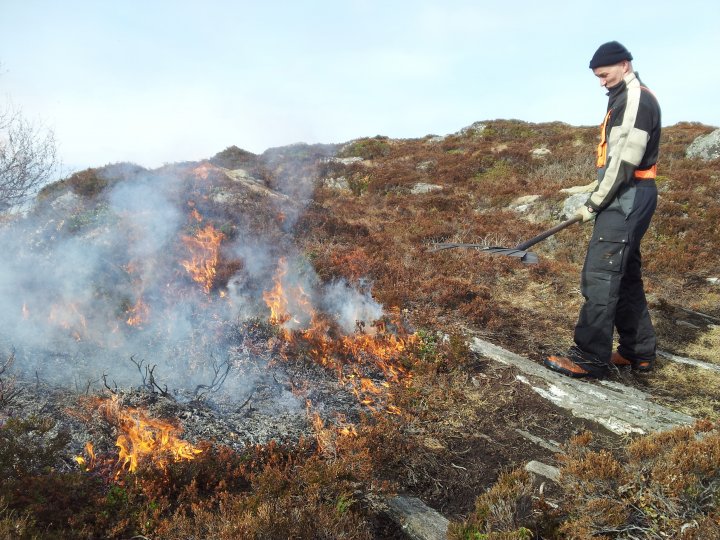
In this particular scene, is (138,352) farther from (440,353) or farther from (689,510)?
(689,510)

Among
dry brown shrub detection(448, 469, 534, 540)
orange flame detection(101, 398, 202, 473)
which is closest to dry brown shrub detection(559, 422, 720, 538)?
dry brown shrub detection(448, 469, 534, 540)

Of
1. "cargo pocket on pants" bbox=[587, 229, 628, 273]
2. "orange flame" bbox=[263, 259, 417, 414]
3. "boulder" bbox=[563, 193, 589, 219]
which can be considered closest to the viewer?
"cargo pocket on pants" bbox=[587, 229, 628, 273]

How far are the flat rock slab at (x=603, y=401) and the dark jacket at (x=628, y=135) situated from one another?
2.04 meters

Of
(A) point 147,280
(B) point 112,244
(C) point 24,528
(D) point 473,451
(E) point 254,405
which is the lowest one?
(D) point 473,451

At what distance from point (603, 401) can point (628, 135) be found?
2.78 metres

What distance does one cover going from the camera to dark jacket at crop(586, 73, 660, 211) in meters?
4.48

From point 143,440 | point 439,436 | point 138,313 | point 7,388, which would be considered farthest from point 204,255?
point 439,436

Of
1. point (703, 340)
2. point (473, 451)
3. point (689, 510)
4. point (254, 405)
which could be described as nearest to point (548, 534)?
point (689, 510)

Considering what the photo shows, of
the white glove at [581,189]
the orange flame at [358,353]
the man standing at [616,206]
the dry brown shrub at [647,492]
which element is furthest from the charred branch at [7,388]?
the white glove at [581,189]

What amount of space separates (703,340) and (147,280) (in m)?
8.35

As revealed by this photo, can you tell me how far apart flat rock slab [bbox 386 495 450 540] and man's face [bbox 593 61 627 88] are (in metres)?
4.60

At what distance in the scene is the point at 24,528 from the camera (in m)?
2.34

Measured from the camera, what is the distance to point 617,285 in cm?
475

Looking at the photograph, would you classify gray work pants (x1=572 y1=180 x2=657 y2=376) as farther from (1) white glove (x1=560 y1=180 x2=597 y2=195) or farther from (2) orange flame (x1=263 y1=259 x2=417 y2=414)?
(1) white glove (x1=560 y1=180 x2=597 y2=195)
